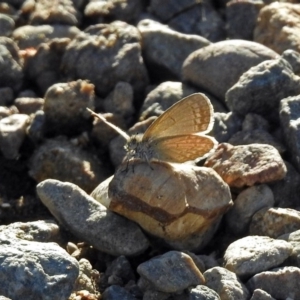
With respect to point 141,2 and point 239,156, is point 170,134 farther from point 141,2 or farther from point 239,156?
point 141,2

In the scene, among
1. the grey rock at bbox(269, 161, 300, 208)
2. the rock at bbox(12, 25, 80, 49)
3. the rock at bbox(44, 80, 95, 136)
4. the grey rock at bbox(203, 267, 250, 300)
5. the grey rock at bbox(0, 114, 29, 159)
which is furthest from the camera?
the rock at bbox(12, 25, 80, 49)

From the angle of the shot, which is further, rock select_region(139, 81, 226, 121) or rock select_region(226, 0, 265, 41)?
rock select_region(226, 0, 265, 41)

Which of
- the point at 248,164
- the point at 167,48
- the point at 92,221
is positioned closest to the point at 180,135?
the point at 248,164

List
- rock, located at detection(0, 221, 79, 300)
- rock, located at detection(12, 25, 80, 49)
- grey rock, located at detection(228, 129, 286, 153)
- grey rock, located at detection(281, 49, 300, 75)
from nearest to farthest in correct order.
A: rock, located at detection(0, 221, 79, 300)
grey rock, located at detection(228, 129, 286, 153)
grey rock, located at detection(281, 49, 300, 75)
rock, located at detection(12, 25, 80, 49)

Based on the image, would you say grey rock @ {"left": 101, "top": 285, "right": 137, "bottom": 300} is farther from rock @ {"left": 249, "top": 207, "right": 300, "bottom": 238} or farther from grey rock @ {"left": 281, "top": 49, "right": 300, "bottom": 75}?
grey rock @ {"left": 281, "top": 49, "right": 300, "bottom": 75}

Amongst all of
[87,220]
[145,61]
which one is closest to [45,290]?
[87,220]

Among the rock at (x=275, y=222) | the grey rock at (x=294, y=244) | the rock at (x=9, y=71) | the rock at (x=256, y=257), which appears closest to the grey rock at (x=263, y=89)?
the rock at (x=275, y=222)

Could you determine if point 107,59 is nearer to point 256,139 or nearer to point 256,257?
point 256,139

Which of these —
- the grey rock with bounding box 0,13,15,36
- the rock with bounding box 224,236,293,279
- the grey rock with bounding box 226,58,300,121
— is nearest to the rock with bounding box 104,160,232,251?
the rock with bounding box 224,236,293,279
